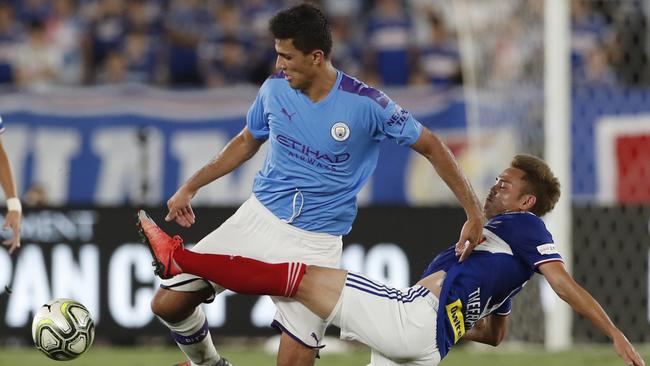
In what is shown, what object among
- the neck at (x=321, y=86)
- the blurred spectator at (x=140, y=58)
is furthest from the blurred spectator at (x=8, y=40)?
the neck at (x=321, y=86)

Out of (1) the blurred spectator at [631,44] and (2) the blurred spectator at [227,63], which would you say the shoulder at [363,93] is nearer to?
(1) the blurred spectator at [631,44]

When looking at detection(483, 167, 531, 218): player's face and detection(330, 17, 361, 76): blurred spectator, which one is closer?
detection(483, 167, 531, 218): player's face

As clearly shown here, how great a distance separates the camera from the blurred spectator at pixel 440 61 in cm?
1423

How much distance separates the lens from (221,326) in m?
10.6

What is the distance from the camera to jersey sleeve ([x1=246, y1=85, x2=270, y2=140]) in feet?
22.8

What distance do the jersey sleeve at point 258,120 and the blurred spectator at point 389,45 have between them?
6708 millimetres

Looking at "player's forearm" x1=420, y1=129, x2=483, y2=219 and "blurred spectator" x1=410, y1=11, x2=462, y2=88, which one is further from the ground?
"blurred spectator" x1=410, y1=11, x2=462, y2=88

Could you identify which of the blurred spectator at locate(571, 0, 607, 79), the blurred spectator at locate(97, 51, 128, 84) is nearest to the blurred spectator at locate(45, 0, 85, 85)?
the blurred spectator at locate(97, 51, 128, 84)

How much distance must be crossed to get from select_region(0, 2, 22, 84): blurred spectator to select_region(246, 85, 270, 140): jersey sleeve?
746 cm

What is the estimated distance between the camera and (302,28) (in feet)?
21.5

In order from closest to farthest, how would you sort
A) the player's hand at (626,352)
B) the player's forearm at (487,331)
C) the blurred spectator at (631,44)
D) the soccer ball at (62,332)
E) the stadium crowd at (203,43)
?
the player's hand at (626,352), the soccer ball at (62,332), the player's forearm at (487,331), the blurred spectator at (631,44), the stadium crowd at (203,43)

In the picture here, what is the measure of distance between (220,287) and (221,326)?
358 centimetres

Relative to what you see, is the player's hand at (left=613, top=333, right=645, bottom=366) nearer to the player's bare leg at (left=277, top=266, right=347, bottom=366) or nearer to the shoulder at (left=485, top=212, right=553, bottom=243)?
the shoulder at (left=485, top=212, right=553, bottom=243)

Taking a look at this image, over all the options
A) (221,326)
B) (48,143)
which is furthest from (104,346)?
(48,143)
